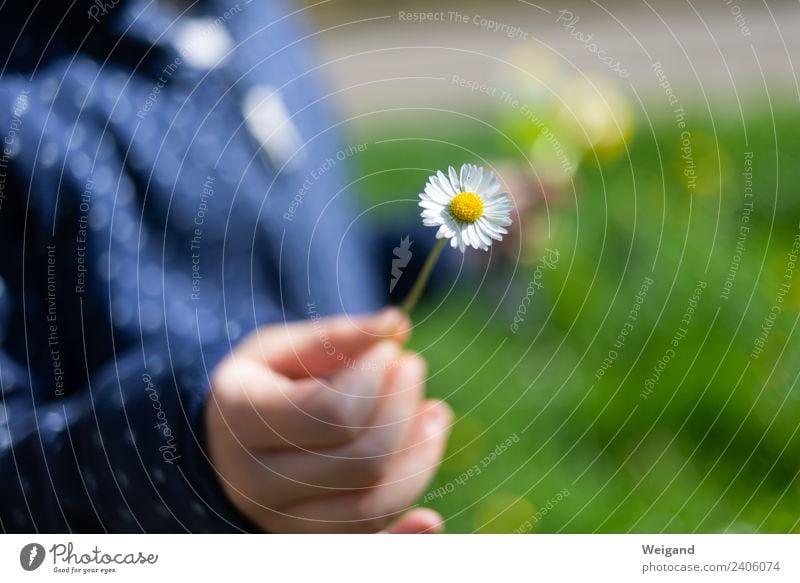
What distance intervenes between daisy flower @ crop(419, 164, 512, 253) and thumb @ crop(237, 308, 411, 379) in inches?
2.6

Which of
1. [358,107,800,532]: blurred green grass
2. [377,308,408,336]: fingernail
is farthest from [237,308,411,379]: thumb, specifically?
[358,107,800,532]: blurred green grass

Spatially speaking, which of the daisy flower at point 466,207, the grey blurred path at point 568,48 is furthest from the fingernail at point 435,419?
the grey blurred path at point 568,48

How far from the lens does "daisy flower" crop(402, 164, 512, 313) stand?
0.38 meters

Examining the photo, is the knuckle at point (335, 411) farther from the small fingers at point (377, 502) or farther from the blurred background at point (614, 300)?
the blurred background at point (614, 300)

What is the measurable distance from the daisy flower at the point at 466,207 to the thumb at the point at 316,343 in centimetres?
6

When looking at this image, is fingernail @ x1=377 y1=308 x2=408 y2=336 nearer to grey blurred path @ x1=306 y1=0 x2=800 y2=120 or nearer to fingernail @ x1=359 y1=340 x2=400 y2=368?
fingernail @ x1=359 y1=340 x2=400 y2=368

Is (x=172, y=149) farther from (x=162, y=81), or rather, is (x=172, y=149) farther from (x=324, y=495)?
(x=324, y=495)

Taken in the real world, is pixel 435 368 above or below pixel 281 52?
below

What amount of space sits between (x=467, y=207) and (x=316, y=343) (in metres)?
0.10

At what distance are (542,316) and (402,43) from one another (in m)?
0.52

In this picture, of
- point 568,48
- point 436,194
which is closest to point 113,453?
point 436,194

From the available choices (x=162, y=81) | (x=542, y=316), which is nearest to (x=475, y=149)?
(x=542, y=316)
